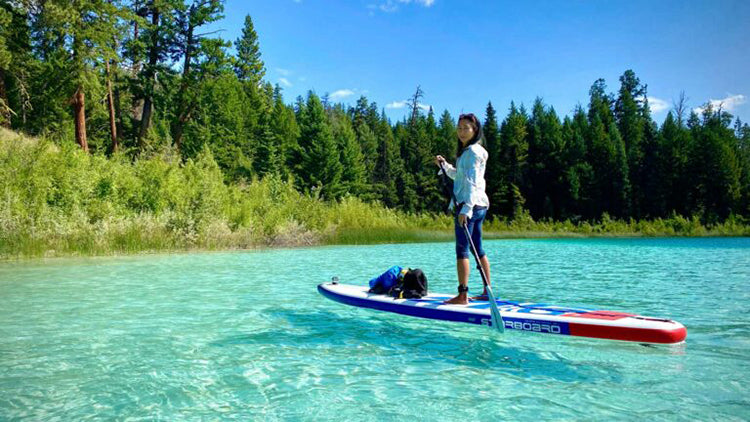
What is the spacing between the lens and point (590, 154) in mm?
58125

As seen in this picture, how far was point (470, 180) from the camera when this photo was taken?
5684mm

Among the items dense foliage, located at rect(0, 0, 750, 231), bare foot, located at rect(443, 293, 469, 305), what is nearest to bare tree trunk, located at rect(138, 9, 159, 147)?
→ dense foliage, located at rect(0, 0, 750, 231)

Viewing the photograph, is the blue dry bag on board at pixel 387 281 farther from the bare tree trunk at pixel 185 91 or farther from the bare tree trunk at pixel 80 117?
the bare tree trunk at pixel 185 91

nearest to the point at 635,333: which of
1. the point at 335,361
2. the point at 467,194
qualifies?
the point at 467,194

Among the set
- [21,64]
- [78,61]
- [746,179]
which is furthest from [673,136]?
[21,64]

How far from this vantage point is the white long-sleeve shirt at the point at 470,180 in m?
5.67

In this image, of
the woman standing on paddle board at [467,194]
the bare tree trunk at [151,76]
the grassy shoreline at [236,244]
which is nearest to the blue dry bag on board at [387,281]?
the woman standing on paddle board at [467,194]

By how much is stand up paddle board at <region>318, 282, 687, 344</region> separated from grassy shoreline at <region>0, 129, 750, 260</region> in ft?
42.1

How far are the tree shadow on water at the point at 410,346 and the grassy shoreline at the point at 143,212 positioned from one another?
11.8 metres

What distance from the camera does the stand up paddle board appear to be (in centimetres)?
423

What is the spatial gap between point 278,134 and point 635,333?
57.7 meters

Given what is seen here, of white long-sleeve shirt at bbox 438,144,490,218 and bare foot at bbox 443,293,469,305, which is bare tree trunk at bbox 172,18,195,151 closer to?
white long-sleeve shirt at bbox 438,144,490,218

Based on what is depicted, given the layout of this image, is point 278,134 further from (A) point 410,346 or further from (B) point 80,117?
(A) point 410,346

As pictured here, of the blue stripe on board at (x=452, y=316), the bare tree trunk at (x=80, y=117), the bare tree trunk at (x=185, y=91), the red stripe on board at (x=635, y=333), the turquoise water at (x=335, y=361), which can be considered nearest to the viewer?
the turquoise water at (x=335, y=361)
